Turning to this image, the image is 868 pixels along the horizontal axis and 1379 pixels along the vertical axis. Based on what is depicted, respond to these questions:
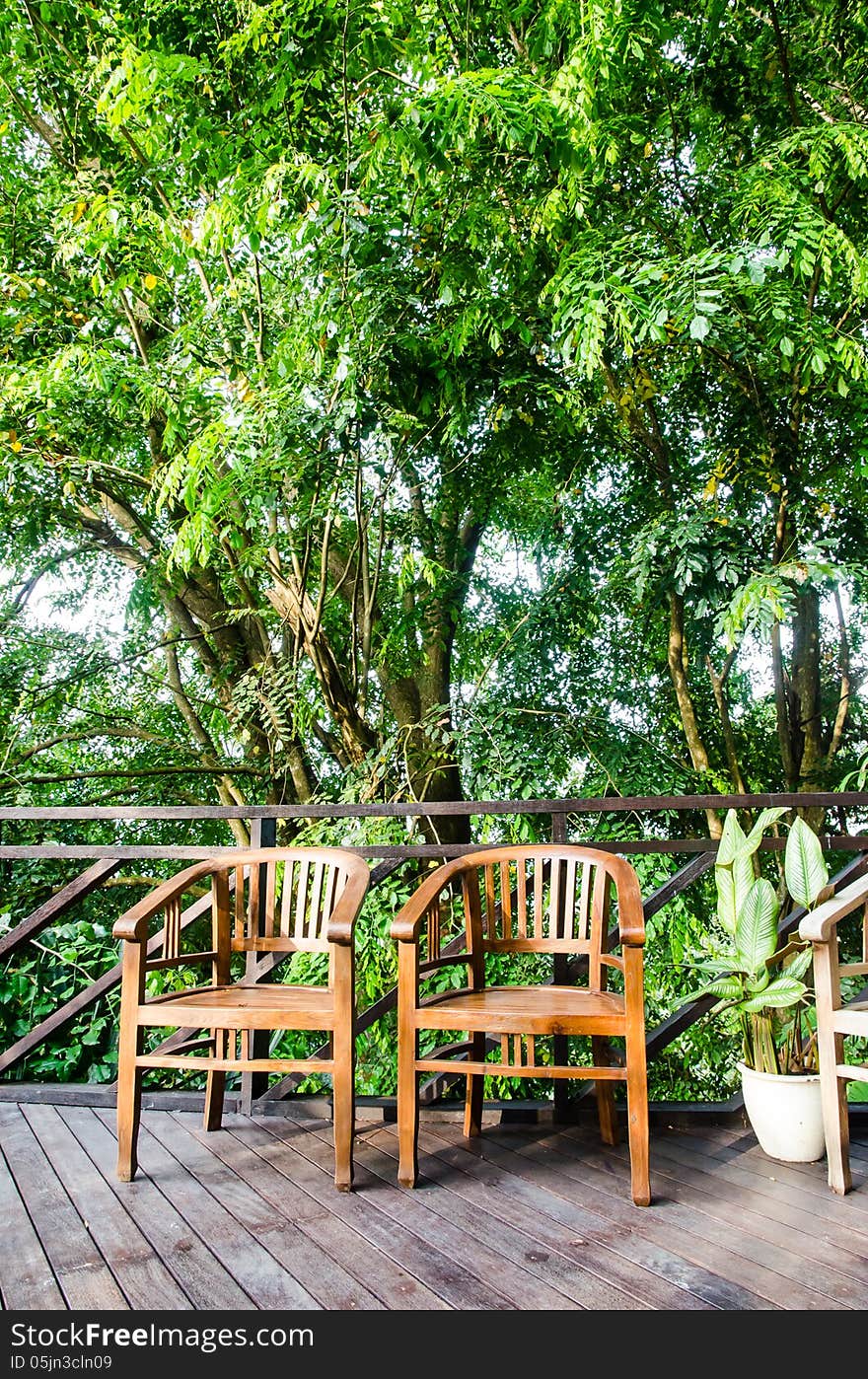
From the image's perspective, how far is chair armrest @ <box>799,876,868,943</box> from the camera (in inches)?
82.4

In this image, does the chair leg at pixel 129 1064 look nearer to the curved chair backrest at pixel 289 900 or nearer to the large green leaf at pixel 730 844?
the curved chair backrest at pixel 289 900

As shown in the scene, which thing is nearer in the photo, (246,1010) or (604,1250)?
(604,1250)

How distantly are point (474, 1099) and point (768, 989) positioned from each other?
2.66 feet

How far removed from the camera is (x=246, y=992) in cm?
240

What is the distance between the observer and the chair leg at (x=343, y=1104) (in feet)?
6.82

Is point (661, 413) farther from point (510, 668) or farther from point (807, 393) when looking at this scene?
point (510, 668)

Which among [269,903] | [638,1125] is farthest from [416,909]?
[638,1125]

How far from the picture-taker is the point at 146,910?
223cm

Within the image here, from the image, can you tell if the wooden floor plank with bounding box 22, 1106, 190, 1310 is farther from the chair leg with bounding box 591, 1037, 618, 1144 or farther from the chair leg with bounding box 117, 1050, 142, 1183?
the chair leg with bounding box 591, 1037, 618, 1144

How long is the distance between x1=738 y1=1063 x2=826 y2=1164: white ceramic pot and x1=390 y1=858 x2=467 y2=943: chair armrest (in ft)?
2.95

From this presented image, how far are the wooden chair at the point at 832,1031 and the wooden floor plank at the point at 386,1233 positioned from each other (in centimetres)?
91

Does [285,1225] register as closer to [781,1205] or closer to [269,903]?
[269,903]

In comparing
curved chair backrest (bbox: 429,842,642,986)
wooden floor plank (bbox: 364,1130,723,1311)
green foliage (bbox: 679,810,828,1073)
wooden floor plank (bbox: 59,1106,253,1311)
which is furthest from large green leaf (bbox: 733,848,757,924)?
wooden floor plank (bbox: 59,1106,253,1311)
